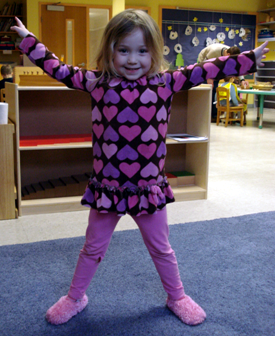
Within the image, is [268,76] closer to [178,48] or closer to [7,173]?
[178,48]

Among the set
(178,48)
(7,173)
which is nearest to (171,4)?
(178,48)

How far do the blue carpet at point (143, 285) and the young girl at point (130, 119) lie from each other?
3.2 inches

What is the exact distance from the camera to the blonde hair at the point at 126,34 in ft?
3.83

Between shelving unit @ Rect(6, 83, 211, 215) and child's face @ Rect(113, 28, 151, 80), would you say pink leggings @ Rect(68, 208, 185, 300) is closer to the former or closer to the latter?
child's face @ Rect(113, 28, 151, 80)

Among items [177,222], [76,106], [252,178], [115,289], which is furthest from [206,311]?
[252,178]

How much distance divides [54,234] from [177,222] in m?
0.72

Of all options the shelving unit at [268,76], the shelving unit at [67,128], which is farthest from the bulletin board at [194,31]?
the shelving unit at [67,128]

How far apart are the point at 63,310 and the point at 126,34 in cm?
92

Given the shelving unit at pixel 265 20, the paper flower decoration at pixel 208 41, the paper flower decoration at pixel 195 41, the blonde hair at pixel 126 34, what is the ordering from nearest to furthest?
the blonde hair at pixel 126 34
the paper flower decoration at pixel 195 41
the paper flower decoration at pixel 208 41
the shelving unit at pixel 265 20

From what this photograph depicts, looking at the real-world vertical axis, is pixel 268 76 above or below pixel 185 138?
above

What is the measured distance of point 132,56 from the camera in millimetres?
1176

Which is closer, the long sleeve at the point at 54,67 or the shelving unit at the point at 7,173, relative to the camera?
the long sleeve at the point at 54,67

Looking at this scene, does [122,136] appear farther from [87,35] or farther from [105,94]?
[87,35]

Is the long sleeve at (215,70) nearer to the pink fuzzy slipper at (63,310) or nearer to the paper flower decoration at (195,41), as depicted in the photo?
the pink fuzzy slipper at (63,310)
